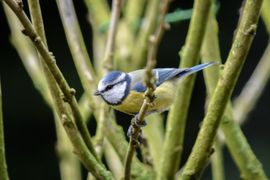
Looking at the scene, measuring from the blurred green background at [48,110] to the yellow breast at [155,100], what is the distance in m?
2.08

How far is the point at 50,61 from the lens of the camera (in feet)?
3.37

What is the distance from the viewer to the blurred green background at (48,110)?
3.70 metres

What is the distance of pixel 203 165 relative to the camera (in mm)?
1263

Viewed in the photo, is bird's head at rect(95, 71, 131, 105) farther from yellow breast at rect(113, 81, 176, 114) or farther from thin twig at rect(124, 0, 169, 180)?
thin twig at rect(124, 0, 169, 180)

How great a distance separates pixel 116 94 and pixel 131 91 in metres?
0.04

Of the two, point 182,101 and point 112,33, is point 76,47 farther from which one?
point 182,101

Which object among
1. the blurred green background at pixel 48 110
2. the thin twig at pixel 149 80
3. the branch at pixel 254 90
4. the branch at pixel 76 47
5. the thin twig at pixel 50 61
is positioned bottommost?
the thin twig at pixel 149 80

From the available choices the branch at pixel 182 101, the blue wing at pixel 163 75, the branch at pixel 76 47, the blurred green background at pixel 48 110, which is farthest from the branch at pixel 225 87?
the blurred green background at pixel 48 110

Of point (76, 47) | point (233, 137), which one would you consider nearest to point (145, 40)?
point (76, 47)

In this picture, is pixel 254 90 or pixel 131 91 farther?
pixel 254 90

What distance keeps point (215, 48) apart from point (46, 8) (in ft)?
7.18

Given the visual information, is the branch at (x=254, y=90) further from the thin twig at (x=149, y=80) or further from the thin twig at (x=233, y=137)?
the thin twig at (x=149, y=80)

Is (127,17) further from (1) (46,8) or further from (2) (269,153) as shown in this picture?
(2) (269,153)

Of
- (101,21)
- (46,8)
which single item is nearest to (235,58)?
(101,21)
